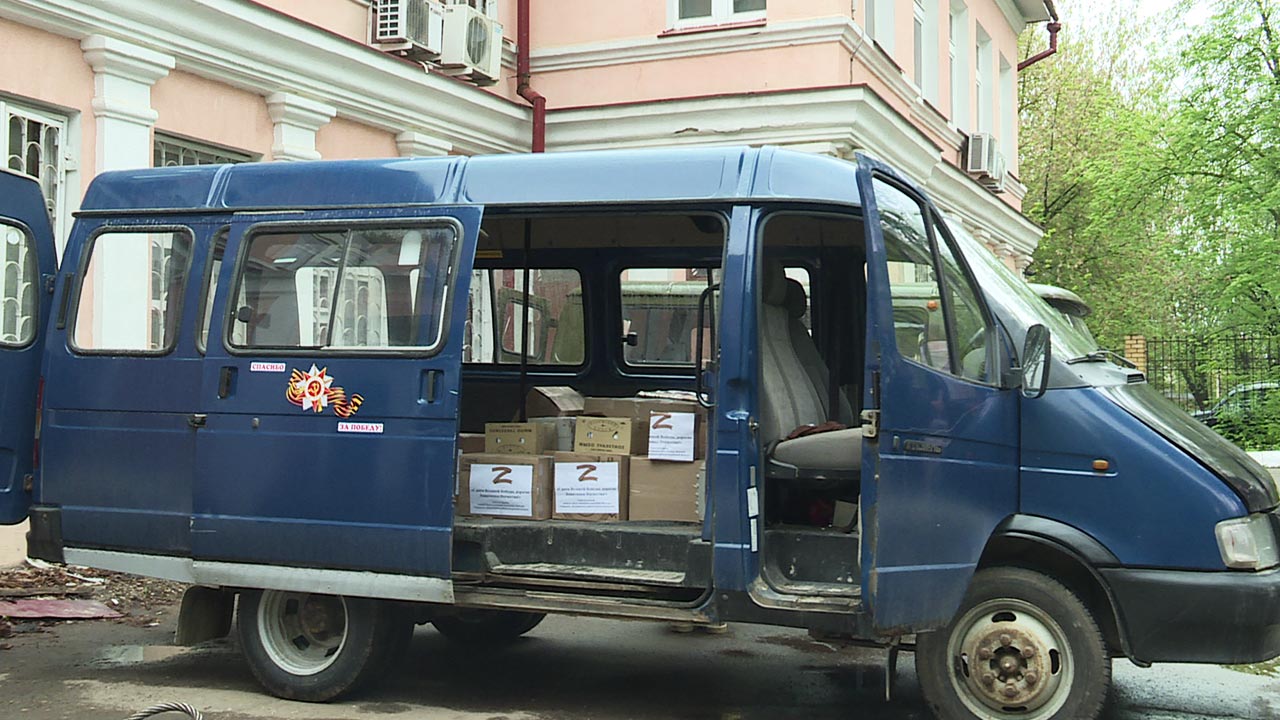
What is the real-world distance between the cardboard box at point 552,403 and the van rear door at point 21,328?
259 cm

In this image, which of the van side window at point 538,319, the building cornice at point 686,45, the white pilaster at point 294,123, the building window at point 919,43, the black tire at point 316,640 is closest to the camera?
the black tire at point 316,640

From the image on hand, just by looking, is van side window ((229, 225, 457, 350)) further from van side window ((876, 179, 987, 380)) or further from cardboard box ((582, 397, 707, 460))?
van side window ((876, 179, 987, 380))

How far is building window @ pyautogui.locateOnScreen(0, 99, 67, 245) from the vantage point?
9852mm

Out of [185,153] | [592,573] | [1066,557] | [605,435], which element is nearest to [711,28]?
[185,153]

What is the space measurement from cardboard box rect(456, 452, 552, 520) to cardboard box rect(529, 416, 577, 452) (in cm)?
25

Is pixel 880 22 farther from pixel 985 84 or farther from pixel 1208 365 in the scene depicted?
pixel 985 84

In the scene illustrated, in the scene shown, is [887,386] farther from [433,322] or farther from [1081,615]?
[433,322]

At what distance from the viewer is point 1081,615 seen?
5.68m

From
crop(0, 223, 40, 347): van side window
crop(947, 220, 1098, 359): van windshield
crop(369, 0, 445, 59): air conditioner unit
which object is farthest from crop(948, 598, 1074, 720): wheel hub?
crop(369, 0, 445, 59): air conditioner unit

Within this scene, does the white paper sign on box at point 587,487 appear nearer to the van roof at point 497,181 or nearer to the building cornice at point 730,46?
the van roof at point 497,181

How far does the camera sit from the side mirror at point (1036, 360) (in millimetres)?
5777

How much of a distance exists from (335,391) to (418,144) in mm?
8005

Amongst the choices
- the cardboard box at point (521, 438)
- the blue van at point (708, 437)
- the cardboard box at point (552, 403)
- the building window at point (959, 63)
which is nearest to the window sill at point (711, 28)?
the building window at point (959, 63)

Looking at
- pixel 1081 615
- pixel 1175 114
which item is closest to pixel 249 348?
pixel 1081 615
